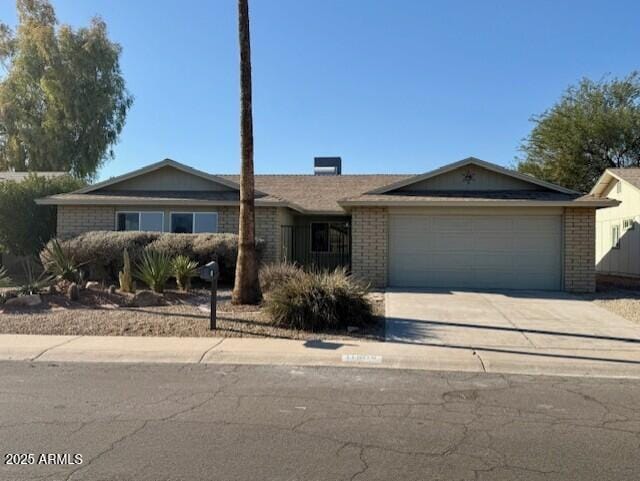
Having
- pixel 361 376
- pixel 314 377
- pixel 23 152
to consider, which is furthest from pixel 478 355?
pixel 23 152

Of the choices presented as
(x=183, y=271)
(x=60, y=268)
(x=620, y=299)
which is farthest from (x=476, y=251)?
(x=60, y=268)

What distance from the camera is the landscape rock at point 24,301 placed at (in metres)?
11.8

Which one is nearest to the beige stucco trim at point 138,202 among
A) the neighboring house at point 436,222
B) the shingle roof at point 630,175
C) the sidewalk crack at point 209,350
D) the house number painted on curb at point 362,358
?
the neighboring house at point 436,222

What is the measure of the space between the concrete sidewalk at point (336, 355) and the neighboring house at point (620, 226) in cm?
1460

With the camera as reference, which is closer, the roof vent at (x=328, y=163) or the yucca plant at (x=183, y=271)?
the yucca plant at (x=183, y=271)

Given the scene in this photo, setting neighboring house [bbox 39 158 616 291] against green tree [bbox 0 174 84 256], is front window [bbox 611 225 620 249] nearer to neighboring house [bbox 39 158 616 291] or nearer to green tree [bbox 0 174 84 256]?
neighboring house [bbox 39 158 616 291]

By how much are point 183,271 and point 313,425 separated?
383 inches

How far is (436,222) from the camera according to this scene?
664 inches

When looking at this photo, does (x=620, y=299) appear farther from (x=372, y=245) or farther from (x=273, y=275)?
(x=273, y=275)

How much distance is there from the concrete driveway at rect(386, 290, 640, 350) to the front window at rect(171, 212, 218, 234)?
6.50 m

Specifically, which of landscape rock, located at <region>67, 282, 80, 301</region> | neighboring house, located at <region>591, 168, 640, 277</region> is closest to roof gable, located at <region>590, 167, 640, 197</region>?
neighboring house, located at <region>591, 168, 640, 277</region>

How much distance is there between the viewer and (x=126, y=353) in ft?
27.3

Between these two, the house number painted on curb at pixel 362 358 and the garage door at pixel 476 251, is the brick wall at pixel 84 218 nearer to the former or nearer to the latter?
the garage door at pixel 476 251

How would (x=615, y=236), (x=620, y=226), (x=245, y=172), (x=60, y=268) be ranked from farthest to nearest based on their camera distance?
(x=615, y=236) < (x=620, y=226) < (x=60, y=268) < (x=245, y=172)
